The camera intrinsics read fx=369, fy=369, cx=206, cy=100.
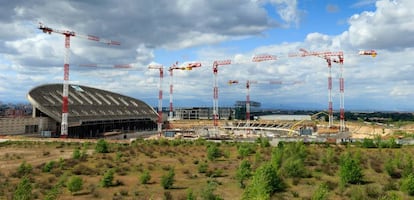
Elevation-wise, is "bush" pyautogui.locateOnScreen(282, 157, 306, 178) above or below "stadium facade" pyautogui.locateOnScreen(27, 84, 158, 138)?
below

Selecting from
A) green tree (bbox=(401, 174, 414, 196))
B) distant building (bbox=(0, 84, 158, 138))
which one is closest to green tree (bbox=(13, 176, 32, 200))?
green tree (bbox=(401, 174, 414, 196))

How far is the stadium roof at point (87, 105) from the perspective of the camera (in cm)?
8731

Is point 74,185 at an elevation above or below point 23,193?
below

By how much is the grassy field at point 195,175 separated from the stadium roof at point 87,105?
4101 centimetres

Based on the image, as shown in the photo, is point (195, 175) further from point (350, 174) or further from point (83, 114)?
point (83, 114)

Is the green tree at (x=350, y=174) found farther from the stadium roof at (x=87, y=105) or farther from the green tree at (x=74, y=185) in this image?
the stadium roof at (x=87, y=105)

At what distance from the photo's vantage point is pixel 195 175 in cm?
3177

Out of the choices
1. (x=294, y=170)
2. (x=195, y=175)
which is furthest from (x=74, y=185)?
(x=294, y=170)

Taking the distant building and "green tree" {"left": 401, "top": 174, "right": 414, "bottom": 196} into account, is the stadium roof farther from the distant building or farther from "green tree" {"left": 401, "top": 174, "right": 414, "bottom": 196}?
"green tree" {"left": 401, "top": 174, "right": 414, "bottom": 196}

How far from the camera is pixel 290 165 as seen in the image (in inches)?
1183

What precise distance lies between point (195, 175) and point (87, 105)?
3274 inches

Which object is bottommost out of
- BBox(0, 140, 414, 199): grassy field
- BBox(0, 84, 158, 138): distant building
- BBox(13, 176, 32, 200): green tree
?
BBox(0, 140, 414, 199): grassy field

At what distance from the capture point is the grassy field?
2450 centimetres

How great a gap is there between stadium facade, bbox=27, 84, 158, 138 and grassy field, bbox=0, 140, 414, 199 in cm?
3976
